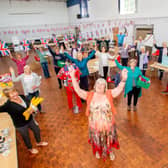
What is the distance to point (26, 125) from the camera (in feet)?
7.73

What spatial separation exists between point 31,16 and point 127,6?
1133cm

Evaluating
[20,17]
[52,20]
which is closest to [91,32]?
[52,20]

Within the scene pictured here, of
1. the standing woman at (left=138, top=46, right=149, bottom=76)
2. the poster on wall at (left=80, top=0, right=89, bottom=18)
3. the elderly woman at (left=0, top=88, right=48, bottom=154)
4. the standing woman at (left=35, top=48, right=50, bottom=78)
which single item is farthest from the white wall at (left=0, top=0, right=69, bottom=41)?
the elderly woman at (left=0, top=88, right=48, bottom=154)

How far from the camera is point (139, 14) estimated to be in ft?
28.8

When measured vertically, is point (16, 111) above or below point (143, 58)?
below

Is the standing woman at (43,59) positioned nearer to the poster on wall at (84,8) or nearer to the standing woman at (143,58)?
the standing woman at (143,58)

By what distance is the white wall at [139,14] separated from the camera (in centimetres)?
759

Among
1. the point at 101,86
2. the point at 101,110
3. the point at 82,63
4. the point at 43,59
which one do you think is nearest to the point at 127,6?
the point at 43,59

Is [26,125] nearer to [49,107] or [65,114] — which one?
[65,114]

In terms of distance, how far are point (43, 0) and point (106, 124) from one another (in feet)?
59.2

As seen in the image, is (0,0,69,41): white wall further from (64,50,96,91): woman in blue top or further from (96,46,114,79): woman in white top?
(64,50,96,91): woman in blue top

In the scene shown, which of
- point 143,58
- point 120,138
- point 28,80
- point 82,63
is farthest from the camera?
point 143,58

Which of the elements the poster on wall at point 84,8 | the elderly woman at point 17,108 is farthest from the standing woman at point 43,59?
the poster on wall at point 84,8

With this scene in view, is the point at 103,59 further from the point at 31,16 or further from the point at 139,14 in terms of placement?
the point at 31,16
